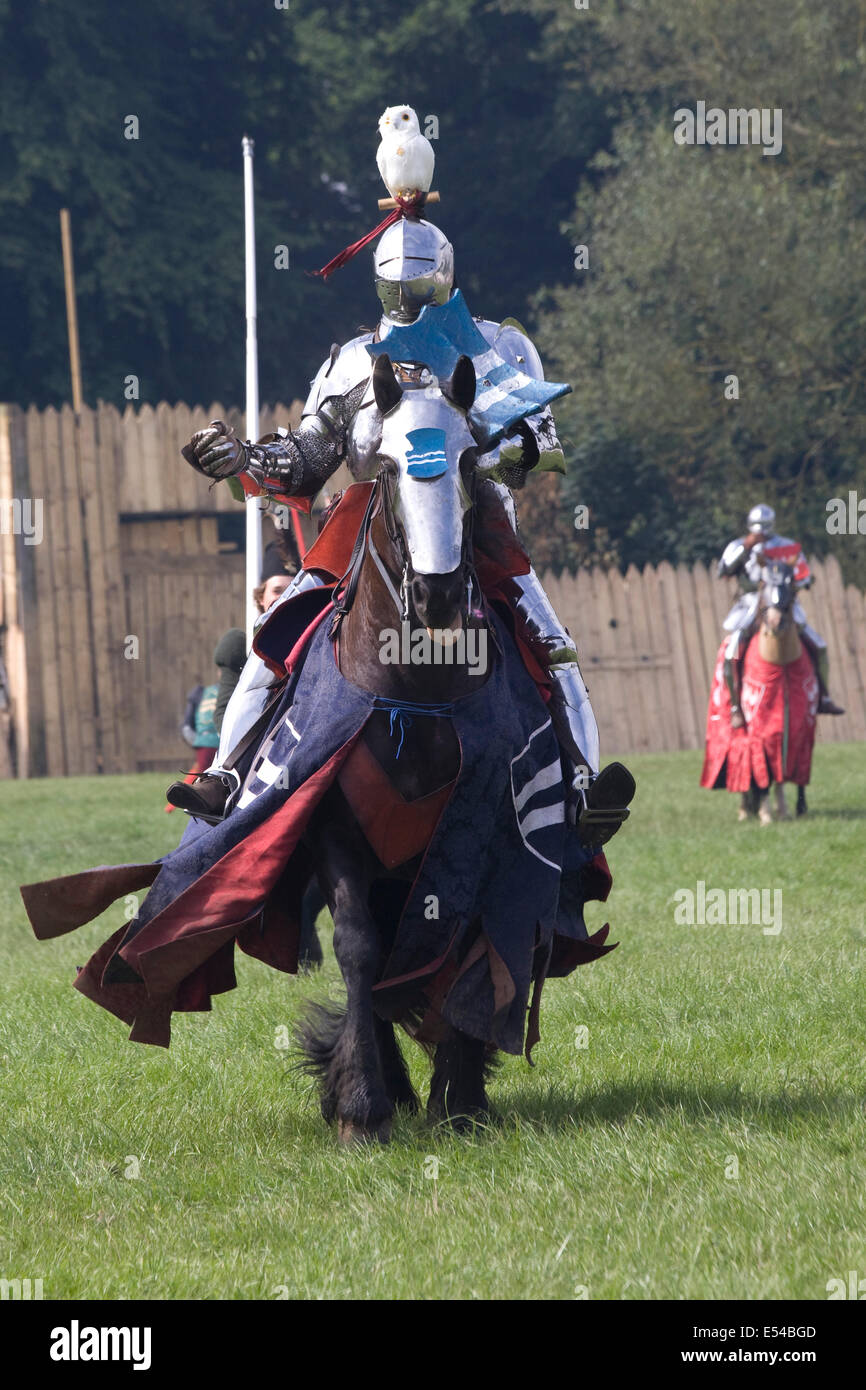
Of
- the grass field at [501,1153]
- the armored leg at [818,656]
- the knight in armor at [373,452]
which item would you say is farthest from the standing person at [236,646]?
the armored leg at [818,656]

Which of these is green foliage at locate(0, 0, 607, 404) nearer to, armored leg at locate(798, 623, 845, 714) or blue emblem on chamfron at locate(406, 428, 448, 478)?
armored leg at locate(798, 623, 845, 714)

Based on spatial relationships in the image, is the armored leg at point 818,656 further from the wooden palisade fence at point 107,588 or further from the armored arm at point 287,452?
the armored arm at point 287,452

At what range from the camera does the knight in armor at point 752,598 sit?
602 inches

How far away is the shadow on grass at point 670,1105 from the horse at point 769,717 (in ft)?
29.5

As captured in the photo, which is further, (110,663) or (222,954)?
(110,663)

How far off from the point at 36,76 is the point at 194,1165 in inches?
1179

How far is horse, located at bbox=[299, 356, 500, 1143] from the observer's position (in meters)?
4.68

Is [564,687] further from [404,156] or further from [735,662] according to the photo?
[735,662]

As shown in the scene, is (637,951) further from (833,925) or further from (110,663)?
(110,663)

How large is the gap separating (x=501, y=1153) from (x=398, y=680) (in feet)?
4.42

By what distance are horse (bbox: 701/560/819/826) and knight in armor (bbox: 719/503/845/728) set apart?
7cm

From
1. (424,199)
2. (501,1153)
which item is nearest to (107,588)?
(424,199)
